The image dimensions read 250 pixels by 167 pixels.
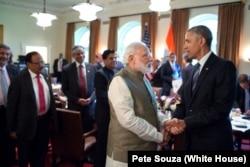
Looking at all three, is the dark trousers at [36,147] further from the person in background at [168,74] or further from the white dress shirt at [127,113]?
the person in background at [168,74]

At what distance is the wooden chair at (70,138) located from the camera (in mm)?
3002

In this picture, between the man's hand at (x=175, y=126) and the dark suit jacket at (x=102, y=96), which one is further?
the dark suit jacket at (x=102, y=96)

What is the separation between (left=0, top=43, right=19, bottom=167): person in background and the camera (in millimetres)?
3113

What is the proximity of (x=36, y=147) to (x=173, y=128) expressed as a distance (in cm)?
162

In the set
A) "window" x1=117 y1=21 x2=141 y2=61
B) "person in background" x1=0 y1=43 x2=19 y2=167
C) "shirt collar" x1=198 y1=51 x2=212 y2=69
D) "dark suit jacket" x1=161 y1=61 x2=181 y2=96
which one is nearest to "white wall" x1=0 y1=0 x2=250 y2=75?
"window" x1=117 y1=21 x2=141 y2=61

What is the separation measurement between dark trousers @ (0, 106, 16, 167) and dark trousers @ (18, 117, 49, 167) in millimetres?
514

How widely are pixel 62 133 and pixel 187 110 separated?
162 centimetres

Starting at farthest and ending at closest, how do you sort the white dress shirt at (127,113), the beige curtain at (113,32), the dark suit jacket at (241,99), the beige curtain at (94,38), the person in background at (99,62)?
the beige curtain at (94,38) < the beige curtain at (113,32) < the person in background at (99,62) < the dark suit jacket at (241,99) < the white dress shirt at (127,113)

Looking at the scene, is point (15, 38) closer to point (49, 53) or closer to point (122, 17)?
point (49, 53)

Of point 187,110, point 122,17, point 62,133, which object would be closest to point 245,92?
point 187,110

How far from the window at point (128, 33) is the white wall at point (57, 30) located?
25 cm

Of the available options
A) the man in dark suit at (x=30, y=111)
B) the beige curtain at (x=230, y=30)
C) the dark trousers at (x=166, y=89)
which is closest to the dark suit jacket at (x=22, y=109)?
the man in dark suit at (x=30, y=111)

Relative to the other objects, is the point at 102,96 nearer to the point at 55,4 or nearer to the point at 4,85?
the point at 4,85

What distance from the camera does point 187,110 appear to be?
6.88ft
